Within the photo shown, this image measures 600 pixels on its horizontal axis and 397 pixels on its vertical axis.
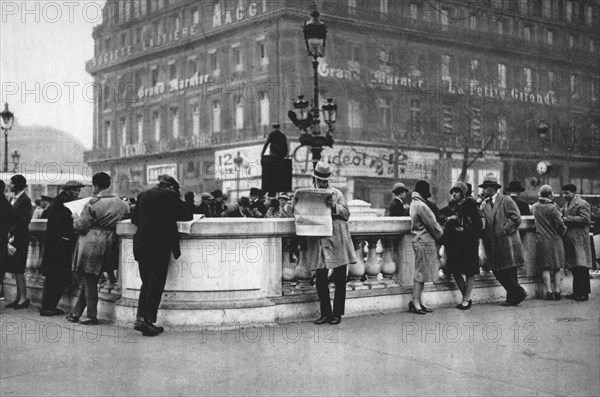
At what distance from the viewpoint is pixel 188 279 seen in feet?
26.1

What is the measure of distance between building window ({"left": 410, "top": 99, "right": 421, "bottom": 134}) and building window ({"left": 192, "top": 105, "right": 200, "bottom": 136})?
41.2 feet

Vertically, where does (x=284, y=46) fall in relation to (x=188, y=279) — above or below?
above

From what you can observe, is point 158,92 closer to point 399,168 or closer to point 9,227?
point 399,168

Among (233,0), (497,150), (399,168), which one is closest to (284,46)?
(233,0)

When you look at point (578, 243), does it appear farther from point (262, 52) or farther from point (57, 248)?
point (262, 52)

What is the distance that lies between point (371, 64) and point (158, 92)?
14429mm

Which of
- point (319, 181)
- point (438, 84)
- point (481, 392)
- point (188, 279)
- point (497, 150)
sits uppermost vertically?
→ point (438, 84)

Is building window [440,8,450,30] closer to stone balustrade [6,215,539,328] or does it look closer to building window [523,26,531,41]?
building window [523,26,531,41]

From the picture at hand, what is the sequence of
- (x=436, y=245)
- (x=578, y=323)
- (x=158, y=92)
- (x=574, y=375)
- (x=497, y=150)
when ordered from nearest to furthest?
(x=574, y=375) < (x=578, y=323) < (x=436, y=245) < (x=497, y=150) < (x=158, y=92)

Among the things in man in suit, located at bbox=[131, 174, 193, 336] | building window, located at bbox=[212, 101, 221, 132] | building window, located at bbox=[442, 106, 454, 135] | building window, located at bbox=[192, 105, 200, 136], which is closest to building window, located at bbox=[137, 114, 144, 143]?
building window, located at bbox=[192, 105, 200, 136]

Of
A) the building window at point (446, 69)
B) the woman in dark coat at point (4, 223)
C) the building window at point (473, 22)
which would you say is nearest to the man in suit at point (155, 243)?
the woman in dark coat at point (4, 223)

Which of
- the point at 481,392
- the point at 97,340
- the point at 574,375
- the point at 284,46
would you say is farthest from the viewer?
the point at 284,46

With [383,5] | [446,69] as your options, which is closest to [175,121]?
[383,5]

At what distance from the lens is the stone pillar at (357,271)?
9008 millimetres
